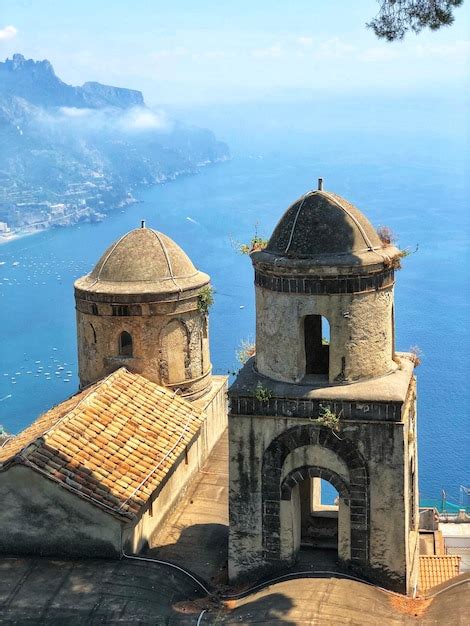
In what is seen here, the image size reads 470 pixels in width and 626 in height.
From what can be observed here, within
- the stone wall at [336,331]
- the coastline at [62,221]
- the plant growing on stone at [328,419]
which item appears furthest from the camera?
the coastline at [62,221]

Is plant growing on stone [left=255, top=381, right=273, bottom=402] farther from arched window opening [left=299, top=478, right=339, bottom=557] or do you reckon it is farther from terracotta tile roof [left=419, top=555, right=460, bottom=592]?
terracotta tile roof [left=419, top=555, right=460, bottom=592]

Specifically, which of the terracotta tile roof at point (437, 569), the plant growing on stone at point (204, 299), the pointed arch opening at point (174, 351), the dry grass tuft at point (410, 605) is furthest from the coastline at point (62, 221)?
the dry grass tuft at point (410, 605)

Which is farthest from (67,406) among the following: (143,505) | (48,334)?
(48,334)

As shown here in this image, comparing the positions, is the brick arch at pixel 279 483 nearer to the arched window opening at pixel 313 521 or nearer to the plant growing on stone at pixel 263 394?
the plant growing on stone at pixel 263 394

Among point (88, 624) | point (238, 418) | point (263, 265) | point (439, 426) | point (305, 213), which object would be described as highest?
point (305, 213)

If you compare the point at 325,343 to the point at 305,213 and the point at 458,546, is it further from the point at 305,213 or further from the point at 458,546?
the point at 458,546

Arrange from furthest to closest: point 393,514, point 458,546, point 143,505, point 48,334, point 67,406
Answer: point 48,334 < point 458,546 < point 67,406 < point 143,505 < point 393,514
